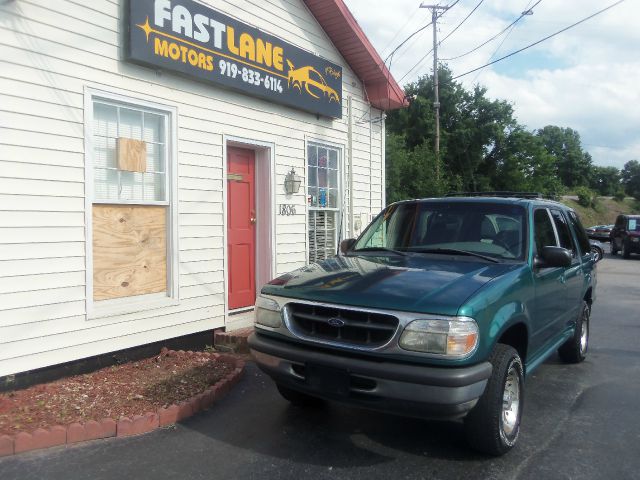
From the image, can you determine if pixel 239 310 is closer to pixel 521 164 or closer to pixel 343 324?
pixel 343 324

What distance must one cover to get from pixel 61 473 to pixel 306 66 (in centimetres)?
631

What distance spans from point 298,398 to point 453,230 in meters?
1.96

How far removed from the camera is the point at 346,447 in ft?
12.8

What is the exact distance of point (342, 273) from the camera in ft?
13.2

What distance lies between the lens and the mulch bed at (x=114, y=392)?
165 inches

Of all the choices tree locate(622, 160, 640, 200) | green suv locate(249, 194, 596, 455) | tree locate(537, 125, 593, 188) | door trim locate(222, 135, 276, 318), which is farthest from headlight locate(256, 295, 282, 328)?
tree locate(622, 160, 640, 200)

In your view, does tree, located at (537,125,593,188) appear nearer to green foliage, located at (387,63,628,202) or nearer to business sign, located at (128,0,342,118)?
green foliage, located at (387,63,628,202)

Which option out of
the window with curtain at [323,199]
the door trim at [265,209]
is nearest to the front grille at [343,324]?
the door trim at [265,209]

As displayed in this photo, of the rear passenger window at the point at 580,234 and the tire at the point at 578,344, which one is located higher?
the rear passenger window at the point at 580,234

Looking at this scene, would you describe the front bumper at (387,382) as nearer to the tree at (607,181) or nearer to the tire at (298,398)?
the tire at (298,398)

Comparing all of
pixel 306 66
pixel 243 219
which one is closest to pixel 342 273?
pixel 243 219

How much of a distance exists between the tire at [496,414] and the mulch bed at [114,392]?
2.49 metres

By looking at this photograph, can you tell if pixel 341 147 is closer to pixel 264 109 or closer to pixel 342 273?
pixel 264 109

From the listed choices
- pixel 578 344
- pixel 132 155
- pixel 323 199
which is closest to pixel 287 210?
pixel 323 199
